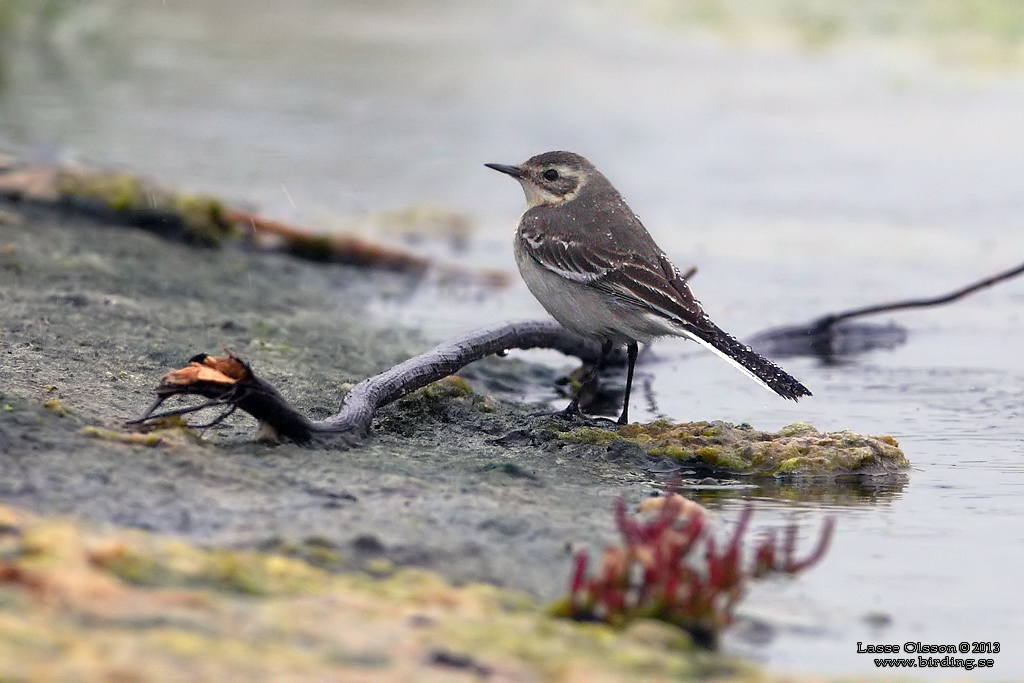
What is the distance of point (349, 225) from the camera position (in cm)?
1391

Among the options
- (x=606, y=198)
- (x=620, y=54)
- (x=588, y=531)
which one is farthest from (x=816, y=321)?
(x=620, y=54)

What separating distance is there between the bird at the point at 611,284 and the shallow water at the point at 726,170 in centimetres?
80

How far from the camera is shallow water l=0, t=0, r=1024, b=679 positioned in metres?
5.50

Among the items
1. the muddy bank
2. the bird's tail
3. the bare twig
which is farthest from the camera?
the bird's tail

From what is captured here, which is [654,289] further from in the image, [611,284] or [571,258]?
[571,258]

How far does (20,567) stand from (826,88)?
18.8 metres

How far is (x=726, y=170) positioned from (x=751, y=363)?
10.6 m

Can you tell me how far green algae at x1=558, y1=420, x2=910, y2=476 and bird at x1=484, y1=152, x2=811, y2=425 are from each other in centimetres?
28

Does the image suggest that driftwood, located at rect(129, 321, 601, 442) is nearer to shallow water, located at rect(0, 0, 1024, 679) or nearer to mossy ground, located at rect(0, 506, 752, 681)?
shallow water, located at rect(0, 0, 1024, 679)

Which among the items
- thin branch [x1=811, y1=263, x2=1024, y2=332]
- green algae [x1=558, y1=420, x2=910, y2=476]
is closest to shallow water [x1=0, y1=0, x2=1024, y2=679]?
green algae [x1=558, y1=420, x2=910, y2=476]

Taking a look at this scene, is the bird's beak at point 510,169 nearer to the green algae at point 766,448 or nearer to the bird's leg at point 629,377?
the bird's leg at point 629,377

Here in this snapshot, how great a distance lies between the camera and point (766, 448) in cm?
649

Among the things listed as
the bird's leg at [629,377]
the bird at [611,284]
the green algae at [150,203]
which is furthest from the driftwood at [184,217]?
the bird's leg at [629,377]

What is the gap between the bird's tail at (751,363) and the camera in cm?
644
